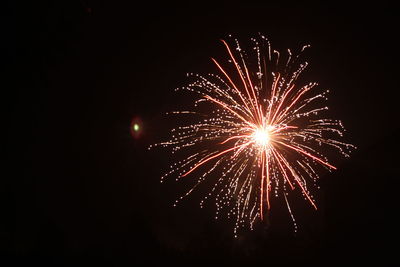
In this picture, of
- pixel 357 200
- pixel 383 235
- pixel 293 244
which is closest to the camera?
pixel 383 235

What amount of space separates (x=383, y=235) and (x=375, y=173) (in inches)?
92.9

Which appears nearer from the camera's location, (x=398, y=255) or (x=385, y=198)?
(x=398, y=255)

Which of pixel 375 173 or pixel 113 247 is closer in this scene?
pixel 375 173

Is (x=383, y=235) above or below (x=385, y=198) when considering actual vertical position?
below

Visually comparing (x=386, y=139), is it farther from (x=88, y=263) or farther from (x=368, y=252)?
(x=88, y=263)

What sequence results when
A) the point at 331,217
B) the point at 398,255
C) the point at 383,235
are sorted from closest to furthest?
1. the point at 398,255
2. the point at 383,235
3. the point at 331,217

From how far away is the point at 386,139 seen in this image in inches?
605

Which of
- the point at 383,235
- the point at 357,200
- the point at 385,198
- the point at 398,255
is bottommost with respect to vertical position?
the point at 398,255

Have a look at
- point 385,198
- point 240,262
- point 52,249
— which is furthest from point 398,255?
point 52,249

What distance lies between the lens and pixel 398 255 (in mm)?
13367

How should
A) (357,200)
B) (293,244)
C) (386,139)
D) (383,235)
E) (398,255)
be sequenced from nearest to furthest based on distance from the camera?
1. (398,255)
2. (383,235)
3. (386,139)
4. (357,200)
5. (293,244)

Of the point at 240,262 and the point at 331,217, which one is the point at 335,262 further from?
the point at 240,262

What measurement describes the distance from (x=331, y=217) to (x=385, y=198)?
4.25 m

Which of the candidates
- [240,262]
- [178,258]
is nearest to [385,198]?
[240,262]
